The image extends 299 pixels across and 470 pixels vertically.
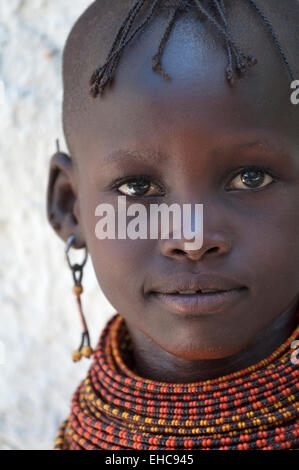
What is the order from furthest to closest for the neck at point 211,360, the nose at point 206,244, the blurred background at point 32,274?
the blurred background at point 32,274, the neck at point 211,360, the nose at point 206,244

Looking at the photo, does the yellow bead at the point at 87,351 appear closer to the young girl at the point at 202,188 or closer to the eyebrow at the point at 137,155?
the young girl at the point at 202,188

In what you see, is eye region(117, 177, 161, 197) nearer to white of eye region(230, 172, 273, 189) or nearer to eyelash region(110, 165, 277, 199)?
eyelash region(110, 165, 277, 199)

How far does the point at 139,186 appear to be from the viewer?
4.71 ft

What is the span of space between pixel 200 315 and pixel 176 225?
0.19 m

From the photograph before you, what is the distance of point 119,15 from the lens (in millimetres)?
1477

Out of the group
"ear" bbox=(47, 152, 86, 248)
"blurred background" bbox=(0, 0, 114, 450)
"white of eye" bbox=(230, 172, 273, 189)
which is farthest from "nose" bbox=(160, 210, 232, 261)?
"blurred background" bbox=(0, 0, 114, 450)

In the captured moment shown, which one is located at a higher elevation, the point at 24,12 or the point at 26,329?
the point at 24,12

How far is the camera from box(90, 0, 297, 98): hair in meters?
1.32

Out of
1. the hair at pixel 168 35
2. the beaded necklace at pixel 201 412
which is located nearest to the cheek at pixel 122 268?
the beaded necklace at pixel 201 412

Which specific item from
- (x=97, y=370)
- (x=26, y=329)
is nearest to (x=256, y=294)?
(x=97, y=370)

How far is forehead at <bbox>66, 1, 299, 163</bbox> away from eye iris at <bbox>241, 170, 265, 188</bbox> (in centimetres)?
8

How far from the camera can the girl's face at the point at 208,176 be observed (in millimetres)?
1325

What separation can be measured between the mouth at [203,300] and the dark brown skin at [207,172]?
0.05 feet
